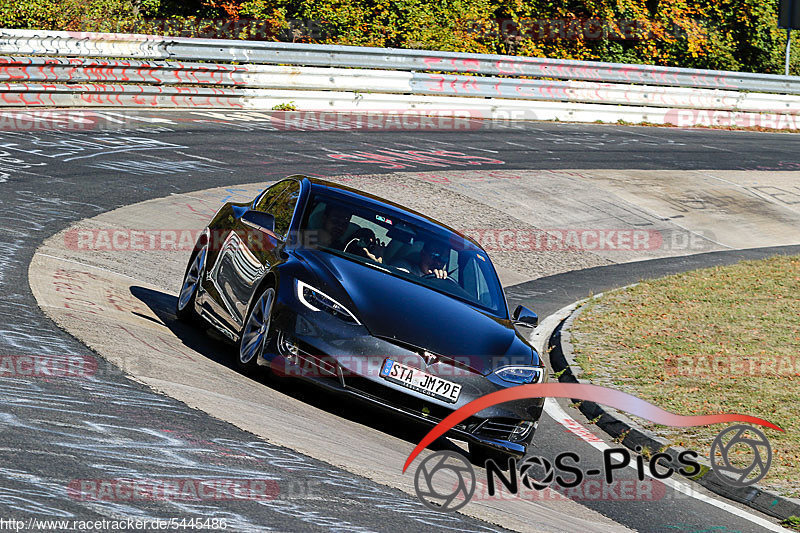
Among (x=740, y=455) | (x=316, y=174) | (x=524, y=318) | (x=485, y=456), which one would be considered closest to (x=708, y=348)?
(x=740, y=455)

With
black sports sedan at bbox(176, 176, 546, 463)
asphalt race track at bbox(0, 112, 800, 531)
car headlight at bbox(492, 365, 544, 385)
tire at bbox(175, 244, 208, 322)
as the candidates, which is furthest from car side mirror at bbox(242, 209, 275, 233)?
car headlight at bbox(492, 365, 544, 385)

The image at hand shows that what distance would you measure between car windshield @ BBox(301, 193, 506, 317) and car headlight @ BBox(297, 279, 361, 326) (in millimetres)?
837

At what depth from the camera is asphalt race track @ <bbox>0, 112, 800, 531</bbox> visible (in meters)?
5.48

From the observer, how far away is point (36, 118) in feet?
63.4

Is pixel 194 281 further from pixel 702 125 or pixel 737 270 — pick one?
pixel 702 125

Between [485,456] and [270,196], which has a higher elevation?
[270,196]

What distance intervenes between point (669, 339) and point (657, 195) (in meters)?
9.20

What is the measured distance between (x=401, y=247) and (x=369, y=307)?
1363 millimetres

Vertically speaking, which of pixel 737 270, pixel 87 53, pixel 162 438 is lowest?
pixel 737 270

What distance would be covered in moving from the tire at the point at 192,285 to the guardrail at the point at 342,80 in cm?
1142

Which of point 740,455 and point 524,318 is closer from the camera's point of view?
point 740,455

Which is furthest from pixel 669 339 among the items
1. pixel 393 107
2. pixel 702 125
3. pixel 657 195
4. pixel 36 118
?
pixel 702 125

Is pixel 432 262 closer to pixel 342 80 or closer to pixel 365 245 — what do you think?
pixel 365 245

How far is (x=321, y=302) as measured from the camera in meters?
7.45
